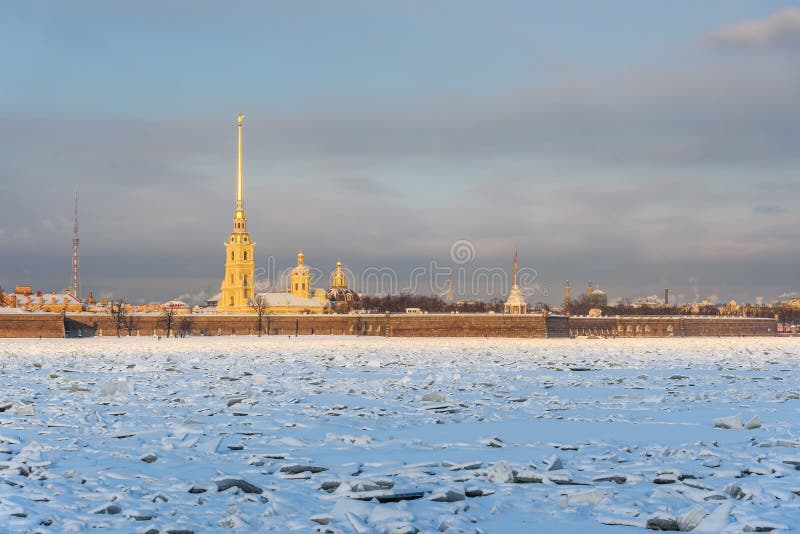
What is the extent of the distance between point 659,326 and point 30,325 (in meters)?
74.0

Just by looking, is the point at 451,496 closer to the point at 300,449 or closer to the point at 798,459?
the point at 300,449

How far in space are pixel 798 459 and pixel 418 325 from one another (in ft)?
270

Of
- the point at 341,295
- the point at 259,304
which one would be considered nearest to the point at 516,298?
the point at 259,304

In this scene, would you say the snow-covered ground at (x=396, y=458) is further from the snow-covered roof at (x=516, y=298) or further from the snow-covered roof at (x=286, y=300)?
the snow-covered roof at (x=286, y=300)

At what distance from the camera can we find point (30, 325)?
84.9m

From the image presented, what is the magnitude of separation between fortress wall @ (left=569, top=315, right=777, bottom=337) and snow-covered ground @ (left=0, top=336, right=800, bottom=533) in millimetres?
88914

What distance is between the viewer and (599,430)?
1225 cm

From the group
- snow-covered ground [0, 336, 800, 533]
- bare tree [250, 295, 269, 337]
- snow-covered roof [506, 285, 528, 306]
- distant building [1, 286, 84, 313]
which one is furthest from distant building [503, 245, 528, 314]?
snow-covered ground [0, 336, 800, 533]

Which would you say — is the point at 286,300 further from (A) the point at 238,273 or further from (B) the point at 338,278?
(B) the point at 338,278

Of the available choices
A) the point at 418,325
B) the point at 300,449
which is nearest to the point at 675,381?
the point at 300,449

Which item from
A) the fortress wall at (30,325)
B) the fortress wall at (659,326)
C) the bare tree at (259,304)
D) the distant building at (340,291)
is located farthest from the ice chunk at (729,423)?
the distant building at (340,291)

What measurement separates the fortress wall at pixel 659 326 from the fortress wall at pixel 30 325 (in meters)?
57.4

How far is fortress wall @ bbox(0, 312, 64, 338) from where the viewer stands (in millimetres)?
84188

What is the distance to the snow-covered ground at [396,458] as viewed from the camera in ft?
24.8
